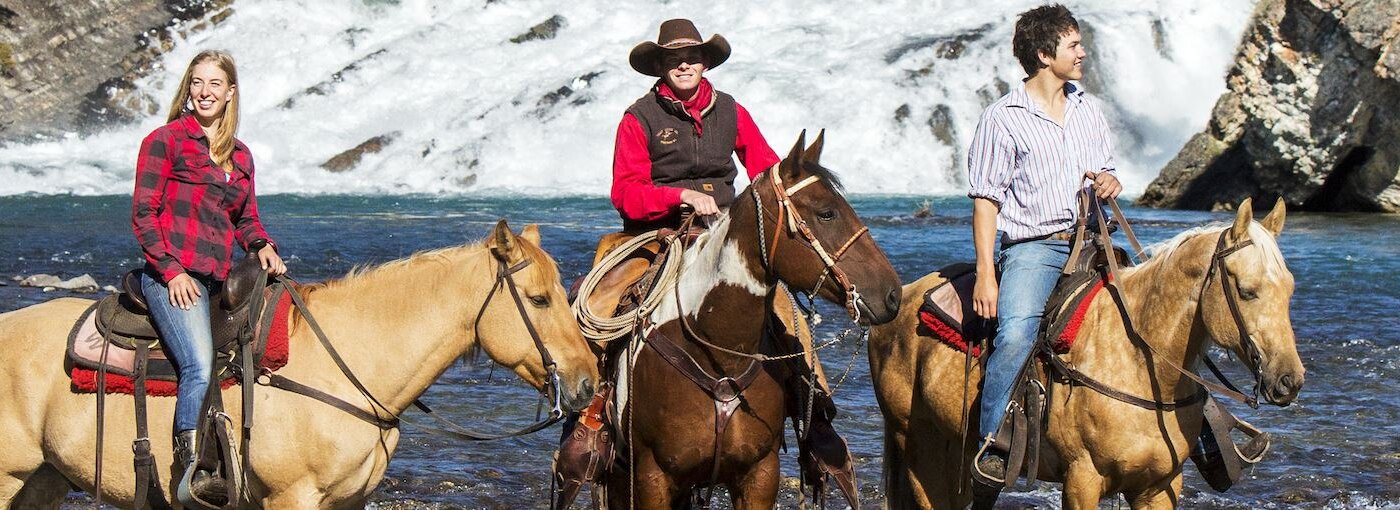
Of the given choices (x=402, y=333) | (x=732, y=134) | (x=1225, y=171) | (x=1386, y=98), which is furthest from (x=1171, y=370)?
(x=1225, y=171)

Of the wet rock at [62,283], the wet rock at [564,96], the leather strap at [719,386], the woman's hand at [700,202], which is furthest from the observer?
the wet rock at [564,96]

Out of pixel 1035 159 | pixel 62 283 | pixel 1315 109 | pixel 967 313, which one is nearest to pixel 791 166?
pixel 1035 159

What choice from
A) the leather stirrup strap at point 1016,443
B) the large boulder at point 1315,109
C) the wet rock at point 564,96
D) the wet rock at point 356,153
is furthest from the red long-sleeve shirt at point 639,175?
the wet rock at point 564,96

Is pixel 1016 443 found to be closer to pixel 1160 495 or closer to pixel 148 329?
pixel 1160 495

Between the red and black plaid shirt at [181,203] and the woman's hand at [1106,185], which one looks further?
the woman's hand at [1106,185]

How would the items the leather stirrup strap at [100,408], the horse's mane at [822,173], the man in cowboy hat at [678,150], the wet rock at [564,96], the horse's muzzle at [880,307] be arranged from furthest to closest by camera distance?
the wet rock at [564,96] < the man in cowboy hat at [678,150] < the leather stirrup strap at [100,408] < the horse's mane at [822,173] < the horse's muzzle at [880,307]

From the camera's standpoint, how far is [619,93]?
35188 millimetres

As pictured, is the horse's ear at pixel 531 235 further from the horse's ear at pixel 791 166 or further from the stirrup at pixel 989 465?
the stirrup at pixel 989 465

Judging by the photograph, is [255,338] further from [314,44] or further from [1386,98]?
[314,44]

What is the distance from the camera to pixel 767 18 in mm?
39281

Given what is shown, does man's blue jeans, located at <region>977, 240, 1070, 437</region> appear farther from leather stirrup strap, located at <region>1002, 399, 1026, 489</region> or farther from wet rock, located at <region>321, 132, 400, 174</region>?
wet rock, located at <region>321, 132, 400, 174</region>

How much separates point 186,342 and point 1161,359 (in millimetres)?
3528

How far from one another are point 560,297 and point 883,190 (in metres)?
26.5

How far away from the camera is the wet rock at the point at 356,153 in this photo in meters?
33.8
